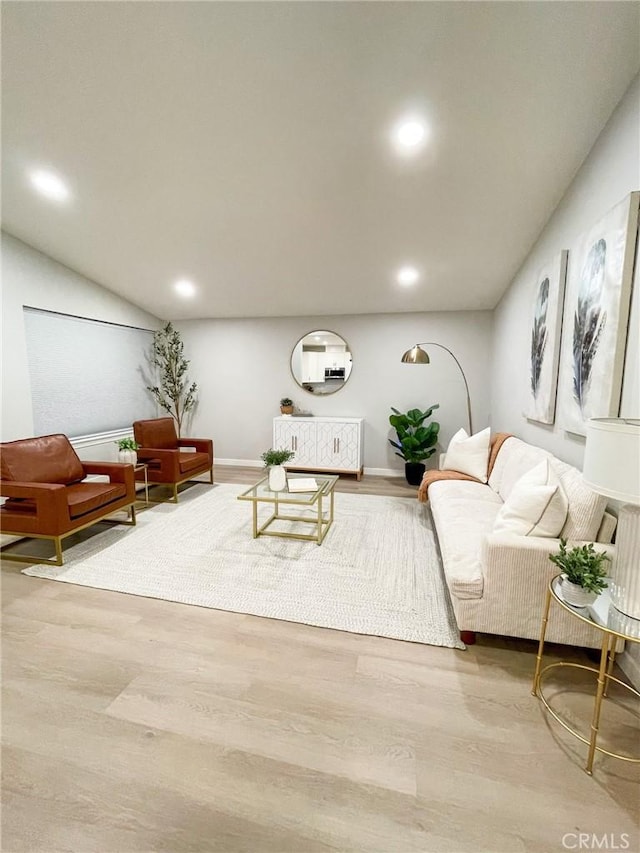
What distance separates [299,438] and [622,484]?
13.1 ft

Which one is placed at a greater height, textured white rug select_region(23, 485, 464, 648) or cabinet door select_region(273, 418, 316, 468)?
cabinet door select_region(273, 418, 316, 468)

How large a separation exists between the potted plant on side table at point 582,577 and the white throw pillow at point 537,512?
13.3 inches

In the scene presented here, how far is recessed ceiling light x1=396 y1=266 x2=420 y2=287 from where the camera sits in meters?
3.77

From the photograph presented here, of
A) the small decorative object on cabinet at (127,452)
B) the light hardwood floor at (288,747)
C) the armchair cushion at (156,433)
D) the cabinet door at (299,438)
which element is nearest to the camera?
the light hardwood floor at (288,747)

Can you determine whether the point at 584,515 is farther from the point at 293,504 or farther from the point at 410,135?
the point at 410,135

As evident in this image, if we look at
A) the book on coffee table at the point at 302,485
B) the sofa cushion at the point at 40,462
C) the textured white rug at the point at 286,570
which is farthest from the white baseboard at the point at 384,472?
the sofa cushion at the point at 40,462

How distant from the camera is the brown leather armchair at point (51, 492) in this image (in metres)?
2.50

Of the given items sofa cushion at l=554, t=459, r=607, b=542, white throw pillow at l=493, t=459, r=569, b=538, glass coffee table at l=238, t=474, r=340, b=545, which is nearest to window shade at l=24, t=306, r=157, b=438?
glass coffee table at l=238, t=474, r=340, b=545

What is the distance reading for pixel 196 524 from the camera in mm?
3240

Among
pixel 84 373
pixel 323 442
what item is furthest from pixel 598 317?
pixel 84 373

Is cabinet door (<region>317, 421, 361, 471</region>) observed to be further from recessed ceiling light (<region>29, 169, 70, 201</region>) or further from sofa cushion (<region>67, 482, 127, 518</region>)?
recessed ceiling light (<region>29, 169, 70, 201</region>)

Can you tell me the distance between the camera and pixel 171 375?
5547 mm

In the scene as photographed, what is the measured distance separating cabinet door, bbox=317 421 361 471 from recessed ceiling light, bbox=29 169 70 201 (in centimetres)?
346

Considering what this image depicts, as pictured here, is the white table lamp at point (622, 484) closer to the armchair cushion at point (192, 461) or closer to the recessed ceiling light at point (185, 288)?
the armchair cushion at point (192, 461)
